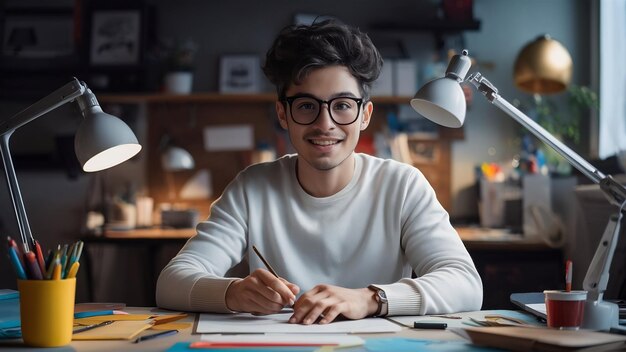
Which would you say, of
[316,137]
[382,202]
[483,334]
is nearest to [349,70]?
[316,137]

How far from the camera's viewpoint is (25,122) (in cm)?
165

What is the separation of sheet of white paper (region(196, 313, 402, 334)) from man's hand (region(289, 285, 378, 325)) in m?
0.02

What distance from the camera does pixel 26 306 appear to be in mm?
Answer: 1349

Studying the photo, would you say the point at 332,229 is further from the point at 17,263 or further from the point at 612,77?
the point at 612,77

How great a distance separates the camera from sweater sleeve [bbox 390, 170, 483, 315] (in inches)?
66.4

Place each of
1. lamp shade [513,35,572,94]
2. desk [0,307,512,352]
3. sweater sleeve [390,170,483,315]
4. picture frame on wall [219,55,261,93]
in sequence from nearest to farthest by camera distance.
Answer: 1. desk [0,307,512,352]
2. sweater sleeve [390,170,483,315]
3. lamp shade [513,35,572,94]
4. picture frame on wall [219,55,261,93]

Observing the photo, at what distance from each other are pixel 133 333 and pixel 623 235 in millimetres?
2075

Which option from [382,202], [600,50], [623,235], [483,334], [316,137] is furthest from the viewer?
[600,50]

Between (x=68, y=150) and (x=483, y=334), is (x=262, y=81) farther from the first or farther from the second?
(x=483, y=334)

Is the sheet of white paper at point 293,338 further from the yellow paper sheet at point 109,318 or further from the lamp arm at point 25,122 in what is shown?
the lamp arm at point 25,122

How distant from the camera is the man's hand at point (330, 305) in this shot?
5.11 ft

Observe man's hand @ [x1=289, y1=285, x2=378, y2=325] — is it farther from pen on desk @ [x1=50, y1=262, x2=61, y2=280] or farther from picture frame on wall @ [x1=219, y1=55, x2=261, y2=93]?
picture frame on wall @ [x1=219, y1=55, x2=261, y2=93]

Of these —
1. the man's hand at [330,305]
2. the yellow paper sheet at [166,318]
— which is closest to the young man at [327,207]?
the yellow paper sheet at [166,318]

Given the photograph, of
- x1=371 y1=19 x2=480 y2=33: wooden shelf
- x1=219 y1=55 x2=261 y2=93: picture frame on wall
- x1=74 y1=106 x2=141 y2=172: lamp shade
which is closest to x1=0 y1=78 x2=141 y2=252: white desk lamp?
x1=74 y1=106 x2=141 y2=172: lamp shade
